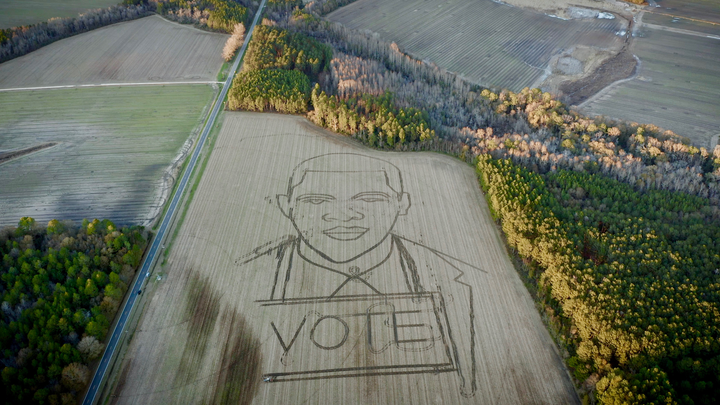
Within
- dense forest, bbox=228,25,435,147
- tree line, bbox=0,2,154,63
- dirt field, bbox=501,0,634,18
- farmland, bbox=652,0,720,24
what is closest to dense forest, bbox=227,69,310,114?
dense forest, bbox=228,25,435,147

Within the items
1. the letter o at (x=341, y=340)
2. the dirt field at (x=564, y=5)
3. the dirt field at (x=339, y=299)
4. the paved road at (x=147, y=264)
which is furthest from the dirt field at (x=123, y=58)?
the dirt field at (x=564, y=5)

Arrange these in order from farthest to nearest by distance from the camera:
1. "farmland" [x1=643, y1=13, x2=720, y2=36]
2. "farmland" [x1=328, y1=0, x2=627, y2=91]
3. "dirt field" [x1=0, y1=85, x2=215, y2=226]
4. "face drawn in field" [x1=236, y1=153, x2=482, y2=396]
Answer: "farmland" [x1=643, y1=13, x2=720, y2=36] < "farmland" [x1=328, y1=0, x2=627, y2=91] < "dirt field" [x1=0, y1=85, x2=215, y2=226] < "face drawn in field" [x1=236, y1=153, x2=482, y2=396]

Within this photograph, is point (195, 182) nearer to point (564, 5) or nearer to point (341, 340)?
point (341, 340)

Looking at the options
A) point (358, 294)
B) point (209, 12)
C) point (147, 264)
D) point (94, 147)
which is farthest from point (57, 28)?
point (358, 294)

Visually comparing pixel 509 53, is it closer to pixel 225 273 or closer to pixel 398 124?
pixel 398 124

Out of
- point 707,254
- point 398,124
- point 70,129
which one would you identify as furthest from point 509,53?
point 70,129

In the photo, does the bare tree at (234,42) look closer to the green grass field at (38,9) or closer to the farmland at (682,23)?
the green grass field at (38,9)

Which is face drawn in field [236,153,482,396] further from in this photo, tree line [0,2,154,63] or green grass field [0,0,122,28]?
green grass field [0,0,122,28]
